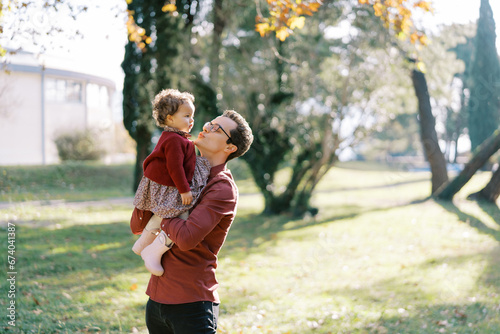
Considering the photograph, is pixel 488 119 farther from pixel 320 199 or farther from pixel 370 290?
pixel 370 290

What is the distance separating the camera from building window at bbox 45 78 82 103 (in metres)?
21.0

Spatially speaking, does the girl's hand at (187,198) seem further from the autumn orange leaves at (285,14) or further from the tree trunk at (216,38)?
the tree trunk at (216,38)

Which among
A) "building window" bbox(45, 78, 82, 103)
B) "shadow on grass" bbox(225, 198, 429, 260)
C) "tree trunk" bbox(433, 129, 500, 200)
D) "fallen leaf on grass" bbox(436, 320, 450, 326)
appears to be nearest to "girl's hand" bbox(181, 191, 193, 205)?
"fallen leaf on grass" bbox(436, 320, 450, 326)

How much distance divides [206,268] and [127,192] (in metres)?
16.1

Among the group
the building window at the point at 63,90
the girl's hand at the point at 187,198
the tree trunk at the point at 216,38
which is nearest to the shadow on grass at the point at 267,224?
the tree trunk at the point at 216,38

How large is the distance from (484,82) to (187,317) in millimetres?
25886

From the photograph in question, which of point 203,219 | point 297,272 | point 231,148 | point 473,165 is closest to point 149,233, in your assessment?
point 203,219

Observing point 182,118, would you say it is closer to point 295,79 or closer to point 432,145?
point 295,79

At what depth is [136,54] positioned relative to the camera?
14531mm

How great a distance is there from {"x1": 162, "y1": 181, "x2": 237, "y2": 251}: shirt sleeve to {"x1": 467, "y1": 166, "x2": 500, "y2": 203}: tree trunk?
15018mm

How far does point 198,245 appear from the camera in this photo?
2.46 meters

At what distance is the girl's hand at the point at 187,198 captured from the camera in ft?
7.89

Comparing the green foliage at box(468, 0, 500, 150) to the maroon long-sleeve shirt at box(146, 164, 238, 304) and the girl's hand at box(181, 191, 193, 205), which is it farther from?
the girl's hand at box(181, 191, 193, 205)

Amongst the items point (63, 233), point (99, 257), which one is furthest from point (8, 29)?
point (63, 233)
